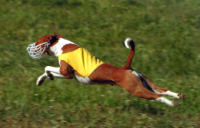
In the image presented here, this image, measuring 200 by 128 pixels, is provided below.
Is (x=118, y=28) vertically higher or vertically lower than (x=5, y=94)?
higher

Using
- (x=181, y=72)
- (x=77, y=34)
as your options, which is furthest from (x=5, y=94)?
(x=181, y=72)

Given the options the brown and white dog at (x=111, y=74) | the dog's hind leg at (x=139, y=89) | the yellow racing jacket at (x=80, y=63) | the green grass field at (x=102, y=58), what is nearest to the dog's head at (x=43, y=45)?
the brown and white dog at (x=111, y=74)

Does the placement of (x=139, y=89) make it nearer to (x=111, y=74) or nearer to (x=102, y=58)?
(x=111, y=74)

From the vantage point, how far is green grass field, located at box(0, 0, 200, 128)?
4.83m

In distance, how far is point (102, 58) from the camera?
6938 millimetres

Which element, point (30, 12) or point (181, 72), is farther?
point (30, 12)

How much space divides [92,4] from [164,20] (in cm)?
207

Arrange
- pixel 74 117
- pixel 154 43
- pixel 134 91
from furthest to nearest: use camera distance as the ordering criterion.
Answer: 1. pixel 154 43
2. pixel 74 117
3. pixel 134 91

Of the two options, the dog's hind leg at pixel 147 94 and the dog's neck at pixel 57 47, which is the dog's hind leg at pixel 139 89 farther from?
the dog's neck at pixel 57 47

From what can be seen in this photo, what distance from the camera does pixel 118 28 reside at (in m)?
8.08

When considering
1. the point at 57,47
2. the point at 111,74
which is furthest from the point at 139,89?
the point at 57,47

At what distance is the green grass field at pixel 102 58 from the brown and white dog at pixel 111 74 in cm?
66

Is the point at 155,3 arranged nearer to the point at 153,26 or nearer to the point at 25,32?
the point at 153,26

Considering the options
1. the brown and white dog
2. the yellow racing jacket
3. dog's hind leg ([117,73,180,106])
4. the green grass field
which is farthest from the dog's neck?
dog's hind leg ([117,73,180,106])
